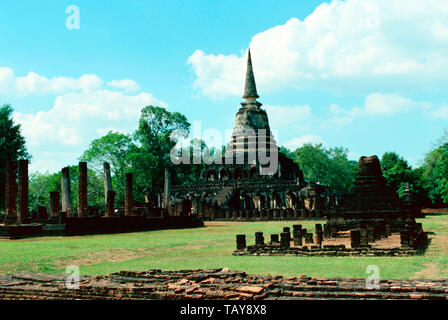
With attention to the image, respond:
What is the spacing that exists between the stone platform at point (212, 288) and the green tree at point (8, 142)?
32968 millimetres

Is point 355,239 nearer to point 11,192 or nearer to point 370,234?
point 370,234

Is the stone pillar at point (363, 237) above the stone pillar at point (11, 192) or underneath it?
underneath

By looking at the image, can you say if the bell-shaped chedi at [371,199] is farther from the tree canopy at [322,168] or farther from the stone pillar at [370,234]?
the tree canopy at [322,168]

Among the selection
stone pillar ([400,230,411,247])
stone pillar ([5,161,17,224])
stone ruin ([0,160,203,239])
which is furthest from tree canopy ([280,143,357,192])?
stone pillar ([400,230,411,247])

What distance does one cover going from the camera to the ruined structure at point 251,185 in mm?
42688

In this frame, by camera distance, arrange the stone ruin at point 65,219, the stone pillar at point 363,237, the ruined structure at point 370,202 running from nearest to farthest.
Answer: the stone pillar at point 363,237, the stone ruin at point 65,219, the ruined structure at point 370,202

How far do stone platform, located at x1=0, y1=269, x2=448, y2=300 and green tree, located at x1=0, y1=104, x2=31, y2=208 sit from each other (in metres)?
33.0

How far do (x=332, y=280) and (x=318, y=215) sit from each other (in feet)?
106

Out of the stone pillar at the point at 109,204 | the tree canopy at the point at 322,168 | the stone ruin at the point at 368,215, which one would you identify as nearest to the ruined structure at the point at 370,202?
the stone ruin at the point at 368,215

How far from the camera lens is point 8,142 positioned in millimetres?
38250

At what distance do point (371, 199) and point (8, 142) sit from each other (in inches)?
1099

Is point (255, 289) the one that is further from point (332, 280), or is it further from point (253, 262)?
point (253, 262)
